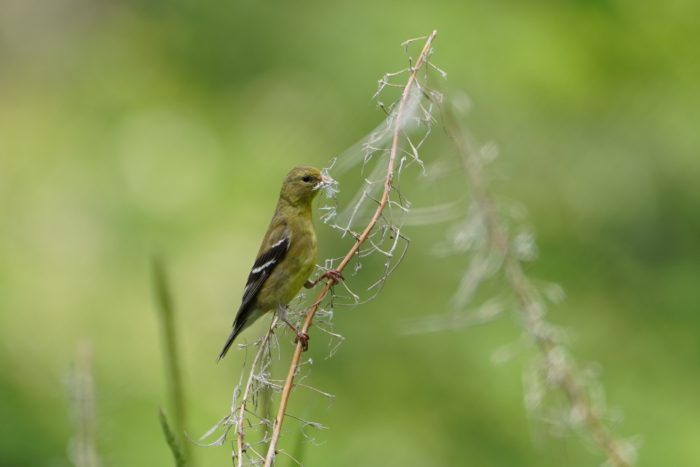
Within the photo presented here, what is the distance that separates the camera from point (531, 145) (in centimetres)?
607

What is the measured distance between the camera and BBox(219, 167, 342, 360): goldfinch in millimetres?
3656

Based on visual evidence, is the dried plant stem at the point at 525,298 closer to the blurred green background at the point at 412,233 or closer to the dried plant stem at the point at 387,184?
the dried plant stem at the point at 387,184

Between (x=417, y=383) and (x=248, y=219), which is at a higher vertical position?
(x=248, y=219)

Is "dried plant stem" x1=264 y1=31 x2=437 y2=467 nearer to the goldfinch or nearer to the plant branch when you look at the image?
→ the plant branch

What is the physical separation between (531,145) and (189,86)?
9.17ft

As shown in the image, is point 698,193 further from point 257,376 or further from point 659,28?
point 257,376

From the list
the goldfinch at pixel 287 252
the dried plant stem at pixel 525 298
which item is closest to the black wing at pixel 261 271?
the goldfinch at pixel 287 252

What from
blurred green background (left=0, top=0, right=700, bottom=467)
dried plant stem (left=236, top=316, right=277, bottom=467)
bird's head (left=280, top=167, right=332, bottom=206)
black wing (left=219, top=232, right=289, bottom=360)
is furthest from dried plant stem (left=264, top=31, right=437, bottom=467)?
blurred green background (left=0, top=0, right=700, bottom=467)

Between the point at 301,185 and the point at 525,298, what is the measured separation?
155 centimetres

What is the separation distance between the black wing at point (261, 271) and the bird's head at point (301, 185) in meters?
0.15

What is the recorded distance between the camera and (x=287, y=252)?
3.82 meters

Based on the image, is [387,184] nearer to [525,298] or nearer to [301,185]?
[525,298]

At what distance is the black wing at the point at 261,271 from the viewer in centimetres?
384

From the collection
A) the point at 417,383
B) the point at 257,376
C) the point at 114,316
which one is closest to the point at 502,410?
the point at 417,383
